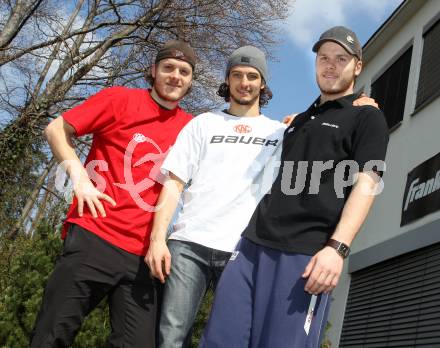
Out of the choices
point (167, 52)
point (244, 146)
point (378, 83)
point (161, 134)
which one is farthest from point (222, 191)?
point (378, 83)

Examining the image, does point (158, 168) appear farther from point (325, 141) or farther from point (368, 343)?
point (368, 343)

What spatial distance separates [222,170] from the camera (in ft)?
10.6

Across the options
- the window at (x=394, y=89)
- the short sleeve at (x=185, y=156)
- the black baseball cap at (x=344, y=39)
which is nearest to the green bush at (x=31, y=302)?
the short sleeve at (x=185, y=156)

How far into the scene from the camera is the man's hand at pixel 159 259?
10.1 feet

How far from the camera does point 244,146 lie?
3.29 meters

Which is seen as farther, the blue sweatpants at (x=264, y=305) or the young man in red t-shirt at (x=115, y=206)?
the young man in red t-shirt at (x=115, y=206)

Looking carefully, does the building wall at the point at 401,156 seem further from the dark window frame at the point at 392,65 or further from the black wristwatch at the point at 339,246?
the black wristwatch at the point at 339,246

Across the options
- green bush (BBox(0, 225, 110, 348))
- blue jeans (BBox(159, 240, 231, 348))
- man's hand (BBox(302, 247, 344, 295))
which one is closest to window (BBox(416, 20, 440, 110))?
green bush (BBox(0, 225, 110, 348))

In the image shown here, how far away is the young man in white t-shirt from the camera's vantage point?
3.08 m

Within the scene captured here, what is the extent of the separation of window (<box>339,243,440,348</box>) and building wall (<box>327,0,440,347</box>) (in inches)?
11.5

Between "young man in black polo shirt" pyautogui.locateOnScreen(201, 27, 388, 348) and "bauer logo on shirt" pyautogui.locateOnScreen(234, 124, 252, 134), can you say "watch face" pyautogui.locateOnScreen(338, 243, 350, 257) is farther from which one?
"bauer logo on shirt" pyautogui.locateOnScreen(234, 124, 252, 134)

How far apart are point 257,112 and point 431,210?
6.13 m

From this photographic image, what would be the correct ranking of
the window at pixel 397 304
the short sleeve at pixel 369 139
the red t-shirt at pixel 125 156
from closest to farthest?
the short sleeve at pixel 369 139 < the red t-shirt at pixel 125 156 < the window at pixel 397 304

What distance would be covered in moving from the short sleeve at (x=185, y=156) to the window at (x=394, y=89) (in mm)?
8733
